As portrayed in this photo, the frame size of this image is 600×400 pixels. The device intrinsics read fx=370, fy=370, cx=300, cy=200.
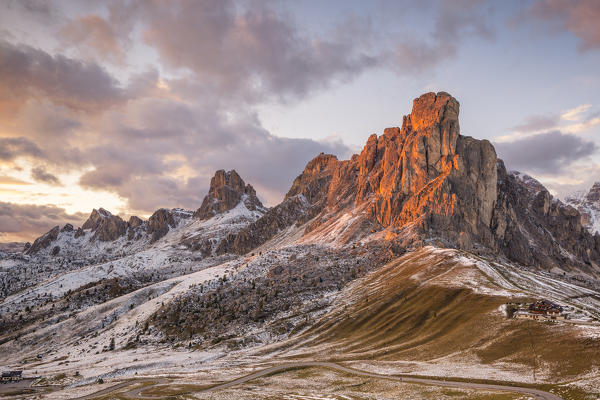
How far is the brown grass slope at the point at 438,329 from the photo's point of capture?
69500 mm

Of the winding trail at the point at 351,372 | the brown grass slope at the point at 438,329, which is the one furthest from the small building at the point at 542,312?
the winding trail at the point at 351,372

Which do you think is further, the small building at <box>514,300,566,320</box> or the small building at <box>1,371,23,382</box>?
the small building at <box>1,371,23,382</box>

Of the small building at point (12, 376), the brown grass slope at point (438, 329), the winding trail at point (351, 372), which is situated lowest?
the small building at point (12, 376)

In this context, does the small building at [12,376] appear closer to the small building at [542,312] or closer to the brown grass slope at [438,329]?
the brown grass slope at [438,329]

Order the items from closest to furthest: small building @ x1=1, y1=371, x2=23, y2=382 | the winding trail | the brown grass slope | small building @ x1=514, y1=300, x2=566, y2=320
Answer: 1. the winding trail
2. the brown grass slope
3. small building @ x1=514, y1=300, x2=566, y2=320
4. small building @ x1=1, y1=371, x2=23, y2=382

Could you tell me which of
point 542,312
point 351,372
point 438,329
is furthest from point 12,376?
point 542,312

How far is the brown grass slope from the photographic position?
2736 inches

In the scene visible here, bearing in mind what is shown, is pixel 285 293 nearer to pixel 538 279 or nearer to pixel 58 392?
pixel 58 392

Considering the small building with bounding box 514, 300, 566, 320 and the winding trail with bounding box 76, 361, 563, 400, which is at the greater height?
the small building with bounding box 514, 300, 566, 320

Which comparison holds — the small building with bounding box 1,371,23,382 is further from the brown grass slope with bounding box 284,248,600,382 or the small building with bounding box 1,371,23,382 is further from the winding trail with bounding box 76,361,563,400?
the brown grass slope with bounding box 284,248,600,382

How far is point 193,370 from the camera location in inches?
3851

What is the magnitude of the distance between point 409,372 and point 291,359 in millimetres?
35399

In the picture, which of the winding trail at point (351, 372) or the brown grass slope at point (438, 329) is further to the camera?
the brown grass slope at point (438, 329)

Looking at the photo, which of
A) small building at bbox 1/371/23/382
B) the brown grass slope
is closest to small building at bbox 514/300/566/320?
the brown grass slope
